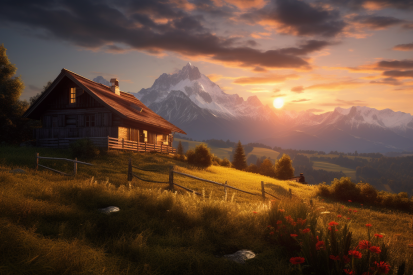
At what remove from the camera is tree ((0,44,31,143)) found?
3078cm

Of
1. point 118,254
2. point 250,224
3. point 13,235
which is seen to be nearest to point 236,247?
point 250,224

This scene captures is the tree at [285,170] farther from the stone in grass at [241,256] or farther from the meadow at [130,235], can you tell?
the stone in grass at [241,256]

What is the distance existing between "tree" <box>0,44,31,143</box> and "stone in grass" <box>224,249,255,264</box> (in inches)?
1371

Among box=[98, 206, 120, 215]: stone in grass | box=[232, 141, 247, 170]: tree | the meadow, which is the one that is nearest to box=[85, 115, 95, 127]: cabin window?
the meadow

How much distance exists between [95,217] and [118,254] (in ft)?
7.54

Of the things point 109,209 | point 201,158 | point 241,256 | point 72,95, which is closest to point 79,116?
point 72,95

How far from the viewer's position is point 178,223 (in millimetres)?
7598

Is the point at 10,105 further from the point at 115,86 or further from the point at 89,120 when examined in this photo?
the point at 115,86

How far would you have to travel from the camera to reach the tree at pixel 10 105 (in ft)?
101

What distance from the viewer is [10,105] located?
31.6m

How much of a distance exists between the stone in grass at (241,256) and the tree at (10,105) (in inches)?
1371

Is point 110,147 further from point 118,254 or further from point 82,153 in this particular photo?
point 118,254

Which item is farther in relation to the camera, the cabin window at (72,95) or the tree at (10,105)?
the tree at (10,105)

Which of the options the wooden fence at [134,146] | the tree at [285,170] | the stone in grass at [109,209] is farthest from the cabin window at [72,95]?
the tree at [285,170]
